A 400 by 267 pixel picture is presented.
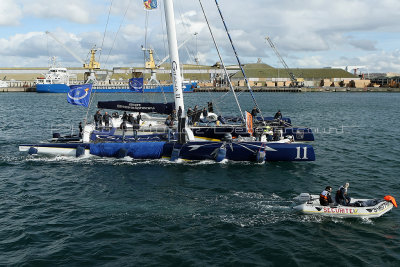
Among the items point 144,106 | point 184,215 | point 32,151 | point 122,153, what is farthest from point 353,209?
point 32,151

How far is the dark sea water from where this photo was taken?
11.1 meters

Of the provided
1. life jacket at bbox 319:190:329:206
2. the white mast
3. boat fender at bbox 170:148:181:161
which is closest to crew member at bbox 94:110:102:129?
the white mast

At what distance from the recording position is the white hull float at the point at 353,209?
13992 mm

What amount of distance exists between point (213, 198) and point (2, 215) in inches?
380

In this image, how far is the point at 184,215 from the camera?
46.4 ft

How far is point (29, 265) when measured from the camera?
1042 centimetres

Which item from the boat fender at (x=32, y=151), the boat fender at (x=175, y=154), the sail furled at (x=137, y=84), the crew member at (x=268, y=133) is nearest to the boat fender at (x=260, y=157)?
the crew member at (x=268, y=133)

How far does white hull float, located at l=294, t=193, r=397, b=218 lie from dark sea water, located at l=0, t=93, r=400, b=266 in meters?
0.33

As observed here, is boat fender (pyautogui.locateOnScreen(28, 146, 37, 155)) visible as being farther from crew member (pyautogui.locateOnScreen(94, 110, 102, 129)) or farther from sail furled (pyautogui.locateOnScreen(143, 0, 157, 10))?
sail furled (pyautogui.locateOnScreen(143, 0, 157, 10))

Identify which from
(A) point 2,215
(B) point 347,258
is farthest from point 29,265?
(B) point 347,258

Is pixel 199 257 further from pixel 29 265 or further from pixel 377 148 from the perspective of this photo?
pixel 377 148

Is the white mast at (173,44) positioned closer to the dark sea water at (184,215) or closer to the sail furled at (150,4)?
the sail furled at (150,4)

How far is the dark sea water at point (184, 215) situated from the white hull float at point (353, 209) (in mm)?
329

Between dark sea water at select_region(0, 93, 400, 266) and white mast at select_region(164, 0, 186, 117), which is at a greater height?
white mast at select_region(164, 0, 186, 117)
